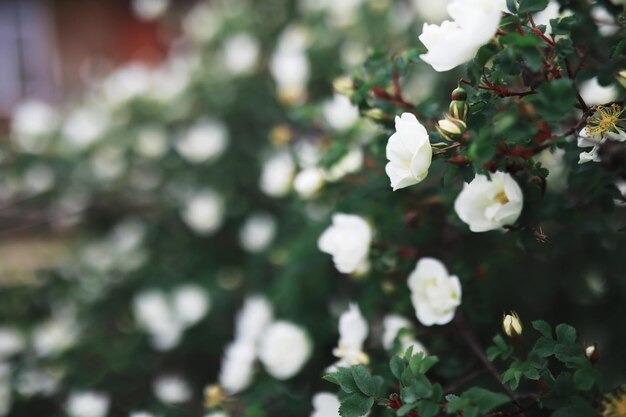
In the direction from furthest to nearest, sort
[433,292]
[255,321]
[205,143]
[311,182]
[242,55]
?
[242,55]
[205,143]
[255,321]
[311,182]
[433,292]

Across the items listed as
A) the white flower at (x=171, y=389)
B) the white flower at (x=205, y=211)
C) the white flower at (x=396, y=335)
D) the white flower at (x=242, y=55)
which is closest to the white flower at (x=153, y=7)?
the white flower at (x=242, y=55)

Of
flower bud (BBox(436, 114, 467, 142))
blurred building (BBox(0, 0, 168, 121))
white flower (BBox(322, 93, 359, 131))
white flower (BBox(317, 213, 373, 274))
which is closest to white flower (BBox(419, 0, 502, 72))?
flower bud (BBox(436, 114, 467, 142))

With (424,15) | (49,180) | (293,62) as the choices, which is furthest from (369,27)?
(49,180)

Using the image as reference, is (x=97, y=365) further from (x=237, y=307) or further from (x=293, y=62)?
(x=293, y=62)

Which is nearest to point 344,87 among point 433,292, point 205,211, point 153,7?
point 433,292

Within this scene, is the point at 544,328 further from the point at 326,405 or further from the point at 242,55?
the point at 242,55

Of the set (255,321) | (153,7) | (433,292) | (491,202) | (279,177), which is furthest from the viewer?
(153,7)
